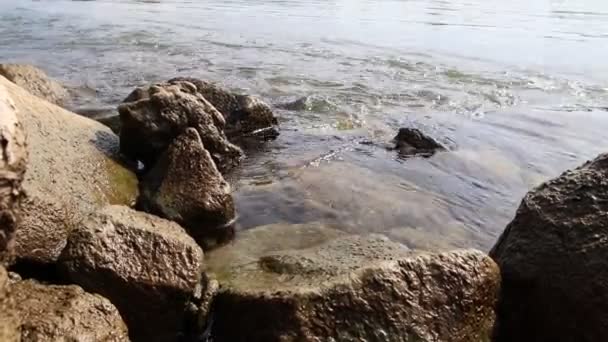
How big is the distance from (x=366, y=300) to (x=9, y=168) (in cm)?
190

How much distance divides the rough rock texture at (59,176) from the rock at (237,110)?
2.01 m

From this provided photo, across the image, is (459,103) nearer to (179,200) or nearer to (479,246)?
(479,246)

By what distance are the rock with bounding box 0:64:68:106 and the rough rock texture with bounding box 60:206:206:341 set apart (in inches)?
206

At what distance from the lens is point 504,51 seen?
1521 cm

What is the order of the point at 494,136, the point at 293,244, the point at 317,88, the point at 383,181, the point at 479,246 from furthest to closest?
the point at 317,88 < the point at 494,136 < the point at 383,181 < the point at 479,246 < the point at 293,244

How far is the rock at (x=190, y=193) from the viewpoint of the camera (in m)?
4.63

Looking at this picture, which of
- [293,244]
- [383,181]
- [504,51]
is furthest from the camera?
[504,51]

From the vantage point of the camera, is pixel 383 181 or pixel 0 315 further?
pixel 383 181

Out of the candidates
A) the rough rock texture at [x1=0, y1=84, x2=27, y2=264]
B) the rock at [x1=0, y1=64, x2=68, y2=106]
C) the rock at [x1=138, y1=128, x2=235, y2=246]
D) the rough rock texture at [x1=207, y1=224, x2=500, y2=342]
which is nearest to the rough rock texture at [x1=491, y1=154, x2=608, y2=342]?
the rough rock texture at [x1=207, y1=224, x2=500, y2=342]

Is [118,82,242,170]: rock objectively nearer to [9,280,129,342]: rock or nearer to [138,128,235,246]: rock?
[138,128,235,246]: rock

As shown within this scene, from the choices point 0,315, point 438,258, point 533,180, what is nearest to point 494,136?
point 533,180

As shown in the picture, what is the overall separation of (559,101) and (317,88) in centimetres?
432

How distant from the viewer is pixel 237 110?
25.4 ft

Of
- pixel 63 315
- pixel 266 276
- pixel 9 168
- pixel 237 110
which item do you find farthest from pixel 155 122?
pixel 9 168
